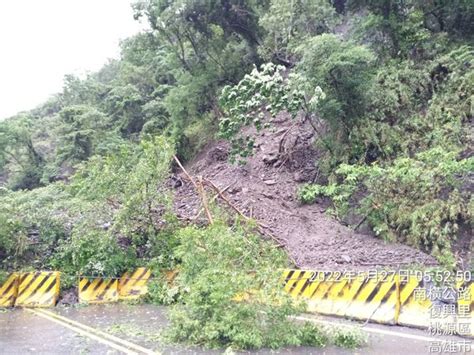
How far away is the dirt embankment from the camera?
34.8 ft

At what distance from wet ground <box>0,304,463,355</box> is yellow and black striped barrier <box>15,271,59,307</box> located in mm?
485

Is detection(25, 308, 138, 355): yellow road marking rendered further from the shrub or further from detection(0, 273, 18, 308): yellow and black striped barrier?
detection(0, 273, 18, 308): yellow and black striped barrier

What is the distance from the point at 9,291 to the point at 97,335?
4.64m

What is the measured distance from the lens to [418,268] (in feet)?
30.0

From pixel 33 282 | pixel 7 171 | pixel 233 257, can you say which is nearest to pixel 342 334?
pixel 233 257

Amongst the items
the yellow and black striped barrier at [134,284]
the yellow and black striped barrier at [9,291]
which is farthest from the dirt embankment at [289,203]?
the yellow and black striped barrier at [9,291]


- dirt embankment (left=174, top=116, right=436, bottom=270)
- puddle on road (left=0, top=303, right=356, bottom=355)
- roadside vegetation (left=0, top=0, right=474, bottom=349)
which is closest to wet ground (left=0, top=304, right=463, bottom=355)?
puddle on road (left=0, top=303, right=356, bottom=355)

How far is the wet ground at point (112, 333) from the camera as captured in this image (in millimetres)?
6527

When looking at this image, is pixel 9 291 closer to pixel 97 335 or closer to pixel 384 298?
pixel 97 335

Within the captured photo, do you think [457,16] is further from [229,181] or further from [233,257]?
[233,257]

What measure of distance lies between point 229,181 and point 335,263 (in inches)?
245

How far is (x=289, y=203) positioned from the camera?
46.3 ft

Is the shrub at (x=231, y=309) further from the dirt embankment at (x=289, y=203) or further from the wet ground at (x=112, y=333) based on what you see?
the dirt embankment at (x=289, y=203)

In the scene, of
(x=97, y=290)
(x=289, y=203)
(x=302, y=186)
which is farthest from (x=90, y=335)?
(x=302, y=186)
